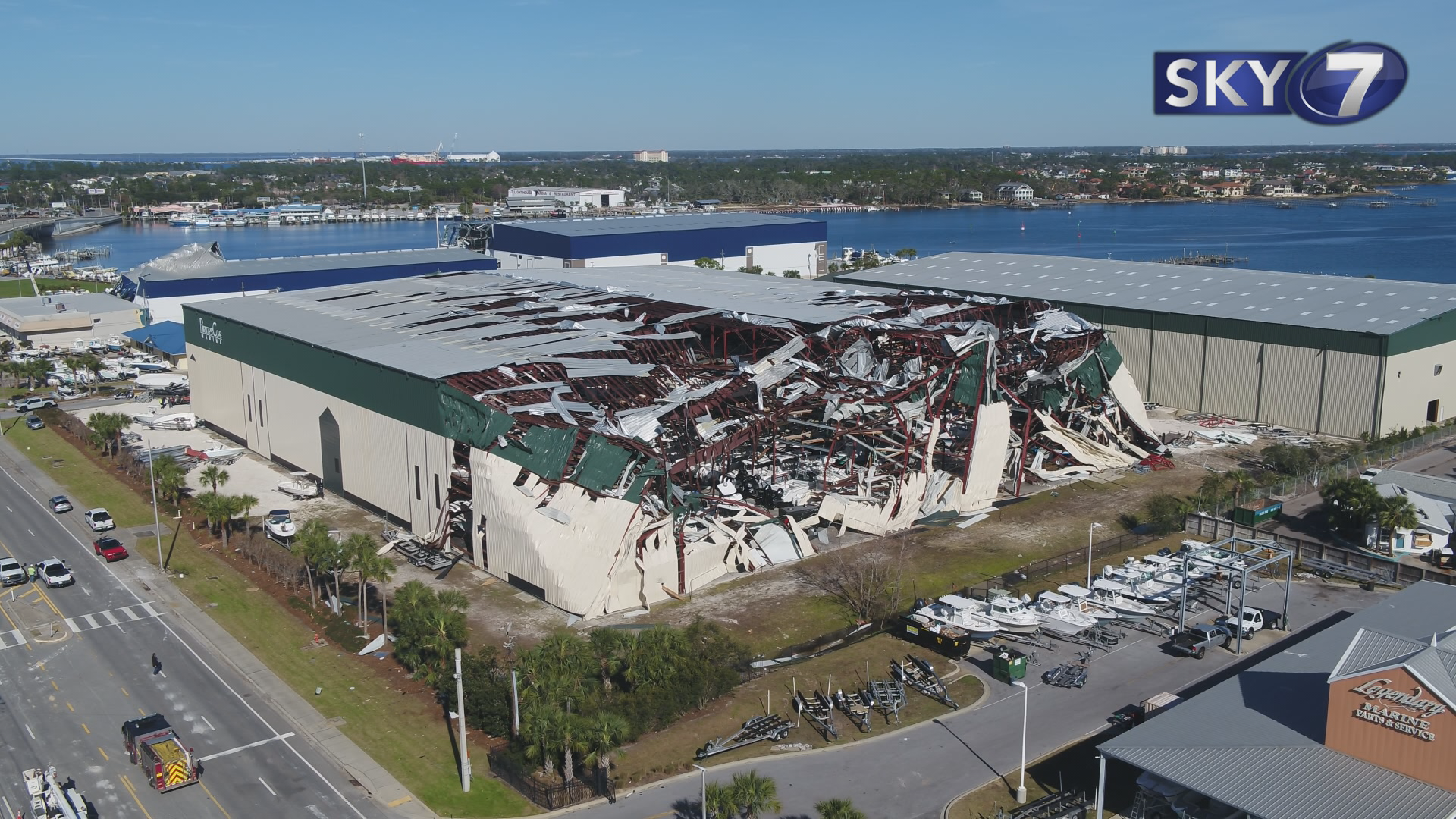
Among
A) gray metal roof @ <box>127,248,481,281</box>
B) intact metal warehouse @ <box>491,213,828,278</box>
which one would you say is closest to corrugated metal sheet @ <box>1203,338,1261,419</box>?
intact metal warehouse @ <box>491,213,828,278</box>

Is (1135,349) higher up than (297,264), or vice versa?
(297,264)

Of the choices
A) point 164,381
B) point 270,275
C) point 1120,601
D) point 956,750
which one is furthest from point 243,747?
point 270,275

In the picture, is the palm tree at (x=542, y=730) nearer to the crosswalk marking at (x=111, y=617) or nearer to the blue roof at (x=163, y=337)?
the crosswalk marking at (x=111, y=617)

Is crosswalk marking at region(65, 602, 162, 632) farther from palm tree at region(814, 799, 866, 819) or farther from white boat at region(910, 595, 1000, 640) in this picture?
palm tree at region(814, 799, 866, 819)

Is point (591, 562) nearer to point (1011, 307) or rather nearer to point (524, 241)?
point (1011, 307)

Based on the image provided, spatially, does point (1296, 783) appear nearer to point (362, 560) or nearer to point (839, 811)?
point (839, 811)

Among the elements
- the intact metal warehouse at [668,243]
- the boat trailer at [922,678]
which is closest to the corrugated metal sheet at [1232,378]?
the boat trailer at [922,678]
